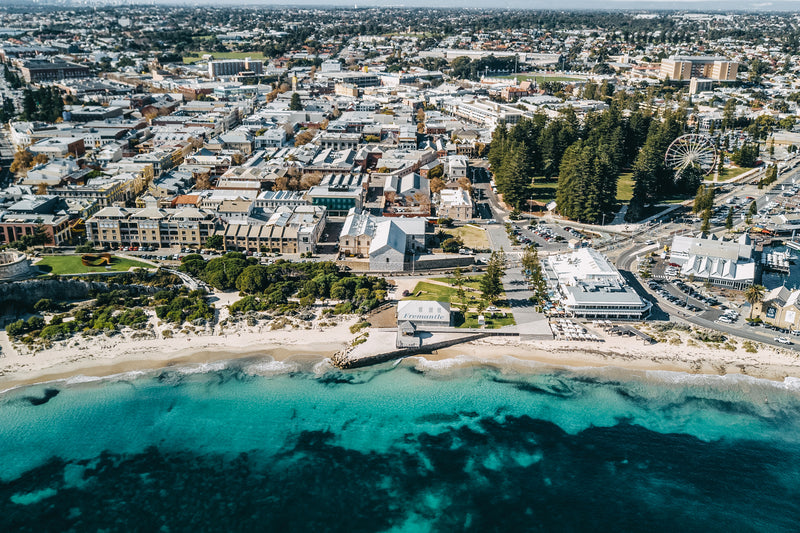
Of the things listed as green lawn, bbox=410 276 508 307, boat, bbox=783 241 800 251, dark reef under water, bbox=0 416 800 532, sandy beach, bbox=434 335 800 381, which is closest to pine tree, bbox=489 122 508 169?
green lawn, bbox=410 276 508 307

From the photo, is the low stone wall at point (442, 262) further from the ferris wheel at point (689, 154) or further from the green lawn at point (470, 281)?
the ferris wheel at point (689, 154)

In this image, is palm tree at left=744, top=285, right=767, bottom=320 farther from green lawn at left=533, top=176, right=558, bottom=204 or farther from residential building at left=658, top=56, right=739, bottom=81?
residential building at left=658, top=56, right=739, bottom=81

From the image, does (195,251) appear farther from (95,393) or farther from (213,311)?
(95,393)

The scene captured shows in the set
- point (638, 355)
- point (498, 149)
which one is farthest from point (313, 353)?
point (498, 149)

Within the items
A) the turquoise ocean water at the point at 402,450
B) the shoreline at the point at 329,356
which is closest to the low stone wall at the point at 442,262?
the shoreline at the point at 329,356

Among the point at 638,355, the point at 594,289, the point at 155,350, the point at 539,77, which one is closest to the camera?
the point at 638,355

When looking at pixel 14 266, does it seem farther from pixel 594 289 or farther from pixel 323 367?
pixel 594 289
